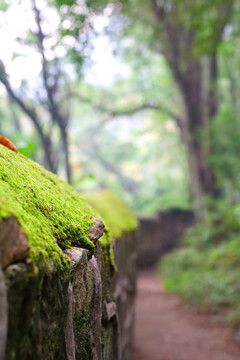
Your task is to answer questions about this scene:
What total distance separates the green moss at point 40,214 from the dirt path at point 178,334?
430 centimetres

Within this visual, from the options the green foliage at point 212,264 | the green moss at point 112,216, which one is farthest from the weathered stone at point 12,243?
the green foliage at point 212,264

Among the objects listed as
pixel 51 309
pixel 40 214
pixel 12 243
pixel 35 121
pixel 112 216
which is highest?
pixel 35 121

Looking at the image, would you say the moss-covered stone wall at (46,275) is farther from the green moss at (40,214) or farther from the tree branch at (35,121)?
the tree branch at (35,121)

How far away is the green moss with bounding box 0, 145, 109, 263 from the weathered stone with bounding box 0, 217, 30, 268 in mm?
28

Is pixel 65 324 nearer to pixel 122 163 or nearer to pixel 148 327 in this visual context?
pixel 148 327

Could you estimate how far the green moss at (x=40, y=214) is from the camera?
3.87ft

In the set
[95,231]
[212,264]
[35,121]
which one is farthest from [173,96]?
[95,231]

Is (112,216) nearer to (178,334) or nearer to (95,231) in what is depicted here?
(95,231)

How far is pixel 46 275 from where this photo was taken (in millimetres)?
1198

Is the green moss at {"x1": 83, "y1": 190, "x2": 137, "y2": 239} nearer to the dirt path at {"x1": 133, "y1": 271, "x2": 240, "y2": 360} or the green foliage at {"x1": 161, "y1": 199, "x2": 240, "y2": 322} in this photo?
the dirt path at {"x1": 133, "y1": 271, "x2": 240, "y2": 360}

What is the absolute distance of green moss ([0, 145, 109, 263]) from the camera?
118 cm

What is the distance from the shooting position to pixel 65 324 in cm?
134

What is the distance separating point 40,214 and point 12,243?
0.45m

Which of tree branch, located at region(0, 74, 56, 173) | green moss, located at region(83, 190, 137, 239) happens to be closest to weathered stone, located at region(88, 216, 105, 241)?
green moss, located at region(83, 190, 137, 239)
